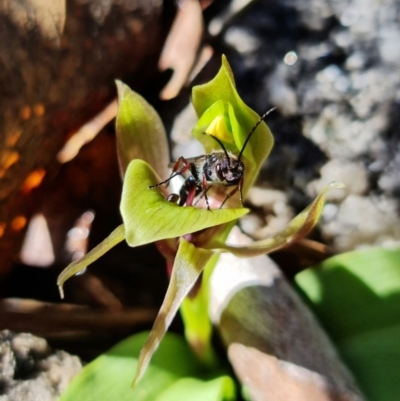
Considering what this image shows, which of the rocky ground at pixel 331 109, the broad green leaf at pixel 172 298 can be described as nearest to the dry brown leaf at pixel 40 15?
the rocky ground at pixel 331 109

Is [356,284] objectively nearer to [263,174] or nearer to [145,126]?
[263,174]

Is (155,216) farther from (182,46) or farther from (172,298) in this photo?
(182,46)

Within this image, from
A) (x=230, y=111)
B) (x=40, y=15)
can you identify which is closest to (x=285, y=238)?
(x=230, y=111)

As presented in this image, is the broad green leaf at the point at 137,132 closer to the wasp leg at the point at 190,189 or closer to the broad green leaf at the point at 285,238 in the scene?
the wasp leg at the point at 190,189

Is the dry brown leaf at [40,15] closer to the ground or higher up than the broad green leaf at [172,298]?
higher up

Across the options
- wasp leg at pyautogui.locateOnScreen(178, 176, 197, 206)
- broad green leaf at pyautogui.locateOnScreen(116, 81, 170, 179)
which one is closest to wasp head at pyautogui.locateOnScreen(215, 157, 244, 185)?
wasp leg at pyautogui.locateOnScreen(178, 176, 197, 206)

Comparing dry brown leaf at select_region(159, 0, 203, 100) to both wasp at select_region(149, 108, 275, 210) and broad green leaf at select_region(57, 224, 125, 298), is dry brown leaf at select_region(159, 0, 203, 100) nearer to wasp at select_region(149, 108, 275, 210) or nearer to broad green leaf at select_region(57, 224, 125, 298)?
wasp at select_region(149, 108, 275, 210)
